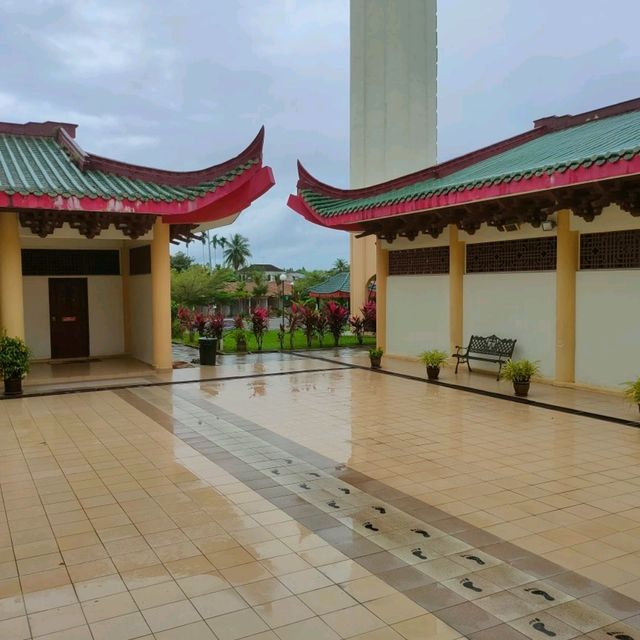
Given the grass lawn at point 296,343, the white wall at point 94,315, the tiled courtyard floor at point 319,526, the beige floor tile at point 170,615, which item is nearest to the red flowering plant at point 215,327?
the grass lawn at point 296,343

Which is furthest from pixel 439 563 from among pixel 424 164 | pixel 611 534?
pixel 424 164

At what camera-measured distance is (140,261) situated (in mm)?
15688

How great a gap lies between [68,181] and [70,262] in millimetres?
3978

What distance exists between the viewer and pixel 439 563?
15.3 feet

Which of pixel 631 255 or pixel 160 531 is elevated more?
pixel 631 255

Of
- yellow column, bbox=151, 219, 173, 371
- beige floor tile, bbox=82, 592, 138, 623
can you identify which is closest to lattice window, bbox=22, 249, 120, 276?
yellow column, bbox=151, 219, 173, 371

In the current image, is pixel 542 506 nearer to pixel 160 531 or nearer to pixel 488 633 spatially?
pixel 488 633

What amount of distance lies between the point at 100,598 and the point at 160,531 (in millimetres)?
1099

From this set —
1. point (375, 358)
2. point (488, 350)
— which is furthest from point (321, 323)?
point (488, 350)

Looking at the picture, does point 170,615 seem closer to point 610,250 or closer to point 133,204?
point 610,250

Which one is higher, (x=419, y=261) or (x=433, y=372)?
(x=419, y=261)

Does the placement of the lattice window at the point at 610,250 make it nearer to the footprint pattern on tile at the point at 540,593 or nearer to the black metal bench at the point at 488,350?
the black metal bench at the point at 488,350

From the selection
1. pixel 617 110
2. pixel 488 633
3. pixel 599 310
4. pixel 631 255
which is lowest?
pixel 488 633

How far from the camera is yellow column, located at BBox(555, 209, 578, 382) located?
Answer: 11.7 meters
